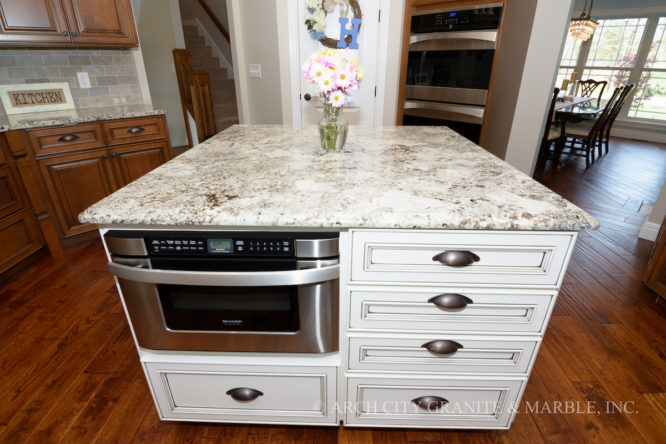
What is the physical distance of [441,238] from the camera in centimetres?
91

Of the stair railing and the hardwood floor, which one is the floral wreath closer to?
the stair railing

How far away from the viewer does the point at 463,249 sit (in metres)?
0.92

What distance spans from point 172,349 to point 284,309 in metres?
0.40

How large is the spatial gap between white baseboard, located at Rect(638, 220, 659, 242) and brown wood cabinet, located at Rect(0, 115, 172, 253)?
13.1 feet

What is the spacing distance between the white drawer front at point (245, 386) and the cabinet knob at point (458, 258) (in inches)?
20.5

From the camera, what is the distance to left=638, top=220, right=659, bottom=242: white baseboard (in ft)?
8.68

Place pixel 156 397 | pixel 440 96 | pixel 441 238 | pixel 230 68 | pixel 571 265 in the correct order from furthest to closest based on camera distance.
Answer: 1. pixel 230 68
2. pixel 440 96
3. pixel 571 265
4. pixel 156 397
5. pixel 441 238

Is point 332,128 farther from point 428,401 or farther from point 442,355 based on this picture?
point 428,401

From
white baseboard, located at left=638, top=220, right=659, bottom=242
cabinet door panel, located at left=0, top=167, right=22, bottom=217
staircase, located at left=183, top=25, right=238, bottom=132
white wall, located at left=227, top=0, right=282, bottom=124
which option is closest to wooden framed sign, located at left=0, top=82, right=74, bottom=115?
cabinet door panel, located at left=0, top=167, right=22, bottom=217

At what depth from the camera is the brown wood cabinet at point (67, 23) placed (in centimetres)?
220

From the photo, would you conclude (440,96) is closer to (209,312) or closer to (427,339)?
(427,339)

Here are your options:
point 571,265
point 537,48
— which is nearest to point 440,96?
point 537,48

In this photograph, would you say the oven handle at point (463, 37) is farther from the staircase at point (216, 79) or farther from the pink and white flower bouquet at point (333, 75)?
the staircase at point (216, 79)

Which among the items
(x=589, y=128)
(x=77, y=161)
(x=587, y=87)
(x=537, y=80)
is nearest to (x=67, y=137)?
(x=77, y=161)
